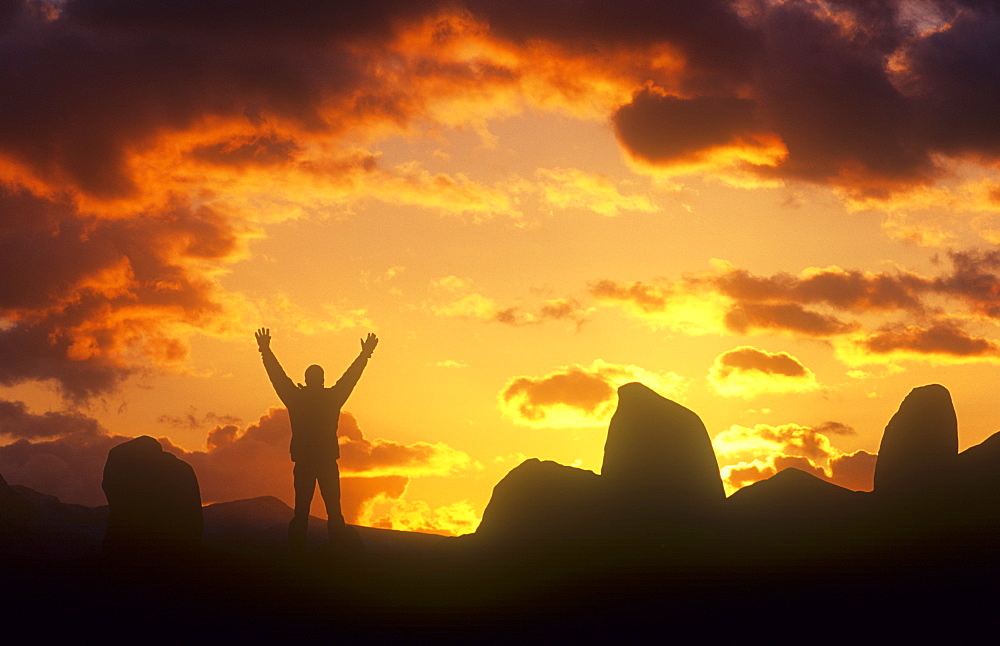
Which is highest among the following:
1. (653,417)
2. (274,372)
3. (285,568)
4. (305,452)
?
(653,417)

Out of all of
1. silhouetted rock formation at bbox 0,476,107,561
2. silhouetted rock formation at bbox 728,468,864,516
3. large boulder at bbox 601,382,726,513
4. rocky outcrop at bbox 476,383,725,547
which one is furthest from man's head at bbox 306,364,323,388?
silhouetted rock formation at bbox 0,476,107,561

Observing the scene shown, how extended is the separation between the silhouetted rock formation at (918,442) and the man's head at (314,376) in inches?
1949

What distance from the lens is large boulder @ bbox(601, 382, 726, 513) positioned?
6950 cm

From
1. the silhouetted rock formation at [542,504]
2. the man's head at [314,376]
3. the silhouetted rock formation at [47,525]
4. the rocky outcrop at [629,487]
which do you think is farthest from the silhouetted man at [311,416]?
the silhouetted rock formation at [47,525]

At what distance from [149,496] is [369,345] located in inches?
1091

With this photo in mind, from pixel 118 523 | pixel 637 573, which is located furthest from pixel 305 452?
pixel 118 523

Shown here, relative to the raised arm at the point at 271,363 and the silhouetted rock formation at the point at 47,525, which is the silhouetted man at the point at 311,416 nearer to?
the raised arm at the point at 271,363

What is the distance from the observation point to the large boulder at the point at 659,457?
228 feet

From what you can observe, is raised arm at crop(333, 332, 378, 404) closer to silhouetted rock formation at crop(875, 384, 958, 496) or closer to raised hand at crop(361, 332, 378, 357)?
raised hand at crop(361, 332, 378, 357)

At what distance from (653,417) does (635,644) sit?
54416 millimetres

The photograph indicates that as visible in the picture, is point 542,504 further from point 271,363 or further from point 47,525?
point 47,525

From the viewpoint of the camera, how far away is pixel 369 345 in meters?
22.1

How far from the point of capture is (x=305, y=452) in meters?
22.1

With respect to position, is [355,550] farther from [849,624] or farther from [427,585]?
[849,624]
